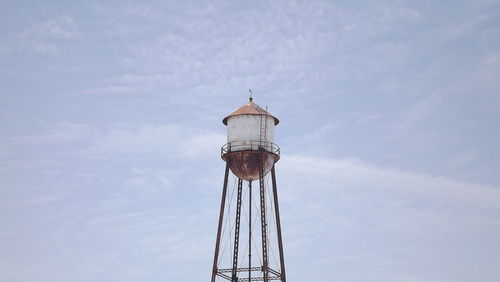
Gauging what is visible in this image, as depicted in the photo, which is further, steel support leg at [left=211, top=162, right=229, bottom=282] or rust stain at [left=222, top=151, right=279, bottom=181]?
rust stain at [left=222, top=151, right=279, bottom=181]

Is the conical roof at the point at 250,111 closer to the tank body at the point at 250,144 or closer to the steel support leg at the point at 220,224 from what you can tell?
the tank body at the point at 250,144

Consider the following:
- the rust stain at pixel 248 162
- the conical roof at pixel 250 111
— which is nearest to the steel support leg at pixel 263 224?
the rust stain at pixel 248 162

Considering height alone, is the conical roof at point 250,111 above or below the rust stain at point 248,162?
above

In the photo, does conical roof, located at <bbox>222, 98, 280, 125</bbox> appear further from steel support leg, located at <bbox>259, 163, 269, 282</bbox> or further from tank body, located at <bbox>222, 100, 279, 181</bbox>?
steel support leg, located at <bbox>259, 163, 269, 282</bbox>

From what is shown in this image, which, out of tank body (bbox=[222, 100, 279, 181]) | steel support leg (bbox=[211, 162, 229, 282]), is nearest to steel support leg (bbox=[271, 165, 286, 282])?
tank body (bbox=[222, 100, 279, 181])

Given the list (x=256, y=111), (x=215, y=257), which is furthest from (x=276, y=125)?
(x=215, y=257)

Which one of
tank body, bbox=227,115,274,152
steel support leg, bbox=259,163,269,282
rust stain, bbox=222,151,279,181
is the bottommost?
steel support leg, bbox=259,163,269,282

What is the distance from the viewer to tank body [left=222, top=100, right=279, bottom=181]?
195 ft

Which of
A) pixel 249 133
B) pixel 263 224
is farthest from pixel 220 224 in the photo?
pixel 249 133

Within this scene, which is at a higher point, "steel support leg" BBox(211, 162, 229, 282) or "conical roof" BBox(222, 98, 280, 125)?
"conical roof" BBox(222, 98, 280, 125)

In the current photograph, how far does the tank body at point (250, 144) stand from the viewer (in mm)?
59406

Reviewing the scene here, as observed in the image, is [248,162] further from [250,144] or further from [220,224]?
[220,224]

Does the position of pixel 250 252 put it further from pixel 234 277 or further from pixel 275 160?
pixel 275 160

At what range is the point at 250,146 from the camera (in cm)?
5941
